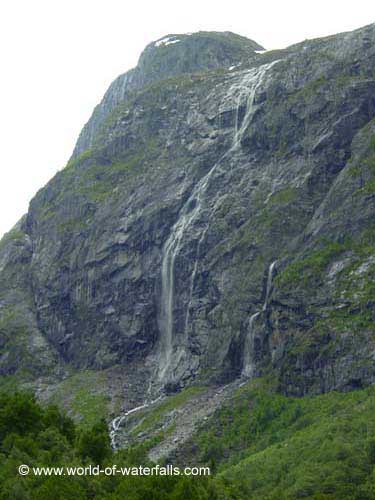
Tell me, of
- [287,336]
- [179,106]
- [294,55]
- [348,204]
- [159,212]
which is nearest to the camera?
[287,336]

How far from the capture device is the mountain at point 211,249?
104m

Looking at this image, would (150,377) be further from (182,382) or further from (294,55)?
(294,55)

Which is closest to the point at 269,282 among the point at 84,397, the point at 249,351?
the point at 249,351

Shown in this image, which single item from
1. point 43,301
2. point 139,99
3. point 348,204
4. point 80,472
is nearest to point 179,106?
point 139,99

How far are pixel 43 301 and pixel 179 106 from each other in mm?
44635

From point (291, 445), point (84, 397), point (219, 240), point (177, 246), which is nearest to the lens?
point (291, 445)

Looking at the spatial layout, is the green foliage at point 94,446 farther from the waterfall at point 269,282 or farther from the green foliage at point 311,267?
the waterfall at point 269,282

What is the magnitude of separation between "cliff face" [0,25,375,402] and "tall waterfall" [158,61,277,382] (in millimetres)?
253

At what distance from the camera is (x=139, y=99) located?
551 feet

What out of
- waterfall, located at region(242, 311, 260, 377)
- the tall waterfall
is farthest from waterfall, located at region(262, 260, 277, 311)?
the tall waterfall

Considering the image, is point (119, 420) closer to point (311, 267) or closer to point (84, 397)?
point (84, 397)

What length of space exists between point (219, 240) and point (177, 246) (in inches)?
290

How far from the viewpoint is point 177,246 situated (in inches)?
5084

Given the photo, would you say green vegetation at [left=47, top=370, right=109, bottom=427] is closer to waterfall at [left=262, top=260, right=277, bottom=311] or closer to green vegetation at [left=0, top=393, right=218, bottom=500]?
waterfall at [left=262, top=260, right=277, bottom=311]
